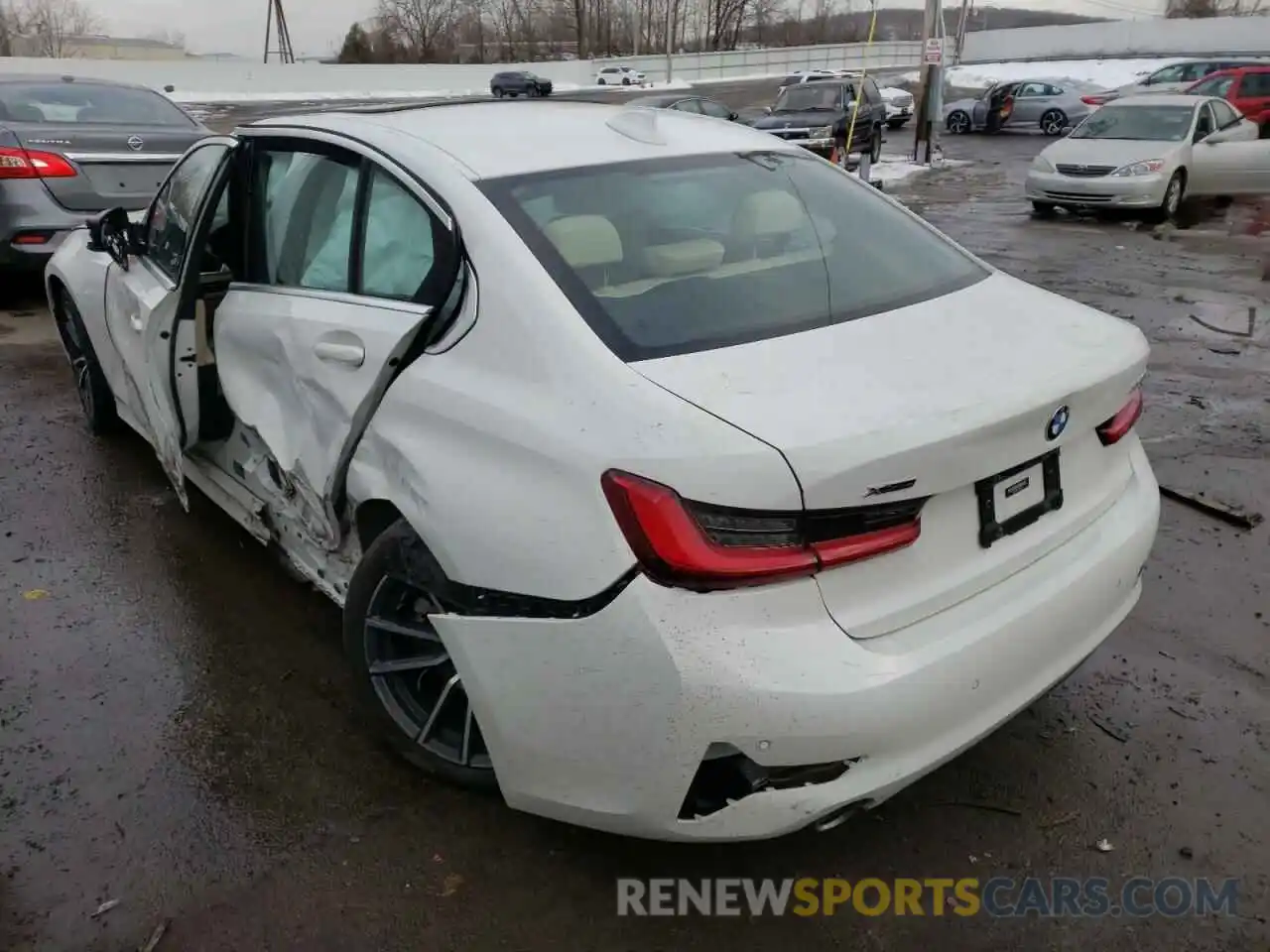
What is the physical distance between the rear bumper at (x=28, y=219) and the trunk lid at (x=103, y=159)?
0.09m

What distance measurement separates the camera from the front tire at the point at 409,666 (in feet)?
8.48

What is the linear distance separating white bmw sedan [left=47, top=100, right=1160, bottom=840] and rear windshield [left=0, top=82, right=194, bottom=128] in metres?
5.84

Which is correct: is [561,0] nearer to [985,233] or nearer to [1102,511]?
[985,233]

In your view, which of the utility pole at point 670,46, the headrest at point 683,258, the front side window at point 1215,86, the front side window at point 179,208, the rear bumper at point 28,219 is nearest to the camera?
the headrest at point 683,258

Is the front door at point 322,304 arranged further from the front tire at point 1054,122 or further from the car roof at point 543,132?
the front tire at point 1054,122

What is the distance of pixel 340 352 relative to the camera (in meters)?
2.76

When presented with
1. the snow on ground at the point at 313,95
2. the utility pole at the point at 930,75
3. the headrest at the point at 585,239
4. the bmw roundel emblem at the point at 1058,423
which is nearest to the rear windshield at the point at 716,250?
the headrest at the point at 585,239

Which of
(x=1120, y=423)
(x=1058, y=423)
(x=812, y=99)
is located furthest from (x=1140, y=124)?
(x=1058, y=423)

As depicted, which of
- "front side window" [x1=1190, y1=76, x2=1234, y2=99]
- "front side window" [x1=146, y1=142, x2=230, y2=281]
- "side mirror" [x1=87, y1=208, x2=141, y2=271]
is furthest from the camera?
"front side window" [x1=1190, y1=76, x2=1234, y2=99]

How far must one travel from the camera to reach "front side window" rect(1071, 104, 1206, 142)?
44.6ft

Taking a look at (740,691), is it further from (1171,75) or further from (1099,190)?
(1171,75)

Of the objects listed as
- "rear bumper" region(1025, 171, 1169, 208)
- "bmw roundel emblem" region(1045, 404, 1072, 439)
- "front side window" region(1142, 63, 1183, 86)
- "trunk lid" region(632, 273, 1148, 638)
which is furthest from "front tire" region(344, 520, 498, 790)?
"front side window" region(1142, 63, 1183, 86)

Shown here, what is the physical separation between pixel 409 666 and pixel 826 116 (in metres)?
19.0

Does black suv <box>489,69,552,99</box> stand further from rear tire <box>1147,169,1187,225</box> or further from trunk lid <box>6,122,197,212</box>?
trunk lid <box>6,122,197,212</box>
